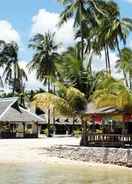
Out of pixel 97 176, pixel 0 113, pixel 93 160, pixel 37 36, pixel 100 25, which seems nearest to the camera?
pixel 97 176

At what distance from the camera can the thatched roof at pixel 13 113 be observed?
166ft

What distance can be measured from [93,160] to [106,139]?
267cm

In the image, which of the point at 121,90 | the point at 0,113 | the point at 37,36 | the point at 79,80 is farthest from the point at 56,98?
the point at 37,36

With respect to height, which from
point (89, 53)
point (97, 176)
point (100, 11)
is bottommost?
point (97, 176)

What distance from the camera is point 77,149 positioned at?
30422 mm

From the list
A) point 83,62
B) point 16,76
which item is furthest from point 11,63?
point 83,62

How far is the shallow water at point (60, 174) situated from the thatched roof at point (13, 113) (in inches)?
894

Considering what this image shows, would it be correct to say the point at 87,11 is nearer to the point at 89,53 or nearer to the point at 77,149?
the point at 89,53

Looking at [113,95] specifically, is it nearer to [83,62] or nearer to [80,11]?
[83,62]

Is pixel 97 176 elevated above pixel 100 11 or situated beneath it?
situated beneath

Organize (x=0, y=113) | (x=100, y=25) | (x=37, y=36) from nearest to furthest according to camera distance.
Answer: (x=100, y=25) → (x=0, y=113) → (x=37, y=36)

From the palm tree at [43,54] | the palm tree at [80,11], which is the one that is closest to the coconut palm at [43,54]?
the palm tree at [43,54]

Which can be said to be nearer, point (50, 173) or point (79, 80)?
point (50, 173)

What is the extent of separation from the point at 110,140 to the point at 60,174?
756 centimetres
